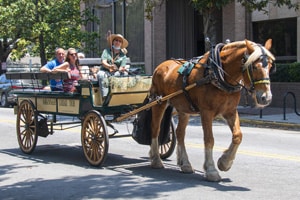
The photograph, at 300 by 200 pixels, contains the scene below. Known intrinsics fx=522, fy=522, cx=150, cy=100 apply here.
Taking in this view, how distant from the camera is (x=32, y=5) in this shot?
29.5m

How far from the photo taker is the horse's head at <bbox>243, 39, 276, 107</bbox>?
6.98 meters

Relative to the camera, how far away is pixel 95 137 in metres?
9.12

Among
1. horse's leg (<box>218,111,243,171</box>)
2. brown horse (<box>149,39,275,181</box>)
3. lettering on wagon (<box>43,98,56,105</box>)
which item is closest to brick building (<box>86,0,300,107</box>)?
lettering on wagon (<box>43,98,56,105</box>)

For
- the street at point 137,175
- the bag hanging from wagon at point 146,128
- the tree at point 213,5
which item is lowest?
the street at point 137,175

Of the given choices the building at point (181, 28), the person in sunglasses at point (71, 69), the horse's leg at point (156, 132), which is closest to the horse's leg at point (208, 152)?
the horse's leg at point (156, 132)

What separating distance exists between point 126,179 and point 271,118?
439 inches

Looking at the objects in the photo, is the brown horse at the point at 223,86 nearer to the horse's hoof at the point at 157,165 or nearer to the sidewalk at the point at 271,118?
the horse's hoof at the point at 157,165

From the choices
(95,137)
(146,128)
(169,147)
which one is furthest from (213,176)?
(95,137)

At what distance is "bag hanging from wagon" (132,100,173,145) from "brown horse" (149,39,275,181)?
2.67 feet

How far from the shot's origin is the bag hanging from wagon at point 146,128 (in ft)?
30.3

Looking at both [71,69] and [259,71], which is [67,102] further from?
[259,71]

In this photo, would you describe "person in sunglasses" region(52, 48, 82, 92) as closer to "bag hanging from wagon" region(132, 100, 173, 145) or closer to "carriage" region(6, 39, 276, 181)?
"carriage" region(6, 39, 276, 181)

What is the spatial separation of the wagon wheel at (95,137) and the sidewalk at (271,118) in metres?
9.04

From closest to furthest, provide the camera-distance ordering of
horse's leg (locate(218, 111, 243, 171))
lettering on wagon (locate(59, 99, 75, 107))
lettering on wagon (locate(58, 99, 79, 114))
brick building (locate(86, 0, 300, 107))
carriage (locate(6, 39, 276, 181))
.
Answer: carriage (locate(6, 39, 276, 181))
horse's leg (locate(218, 111, 243, 171))
lettering on wagon (locate(58, 99, 79, 114))
lettering on wagon (locate(59, 99, 75, 107))
brick building (locate(86, 0, 300, 107))
